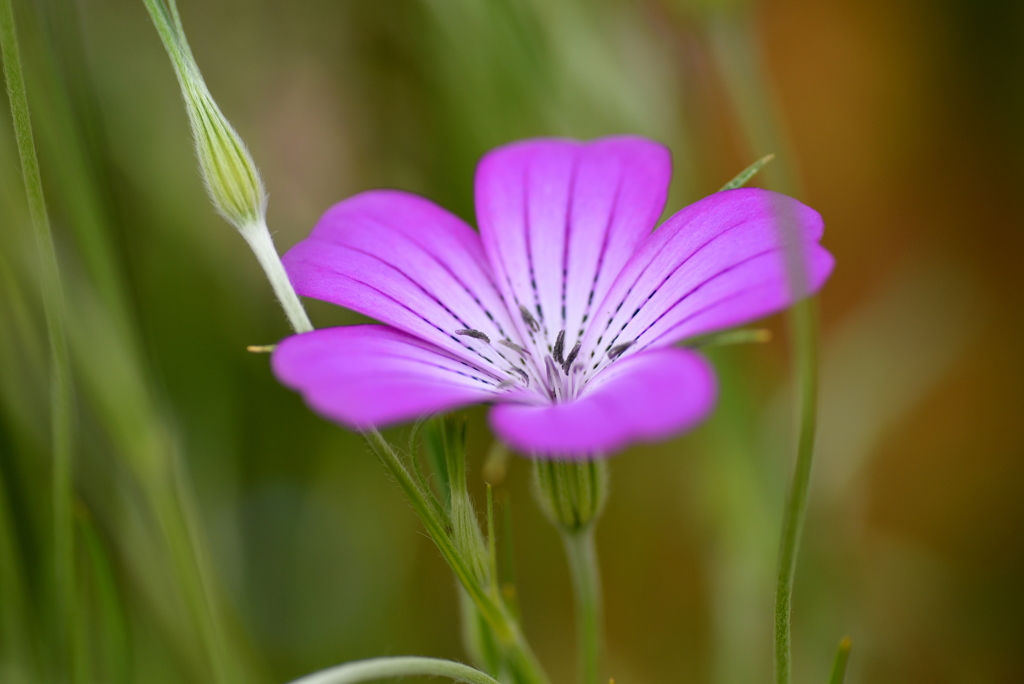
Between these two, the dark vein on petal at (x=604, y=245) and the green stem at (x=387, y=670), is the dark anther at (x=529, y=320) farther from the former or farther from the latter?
the green stem at (x=387, y=670)

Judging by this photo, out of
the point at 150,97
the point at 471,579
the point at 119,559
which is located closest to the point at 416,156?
the point at 150,97

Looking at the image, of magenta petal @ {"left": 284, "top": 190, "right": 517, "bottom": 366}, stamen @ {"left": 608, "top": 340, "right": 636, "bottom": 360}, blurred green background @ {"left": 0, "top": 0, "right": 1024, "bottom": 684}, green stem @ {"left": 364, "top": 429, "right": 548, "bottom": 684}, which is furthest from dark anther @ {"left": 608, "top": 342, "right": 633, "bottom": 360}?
blurred green background @ {"left": 0, "top": 0, "right": 1024, "bottom": 684}

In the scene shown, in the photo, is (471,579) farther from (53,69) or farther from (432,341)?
(53,69)

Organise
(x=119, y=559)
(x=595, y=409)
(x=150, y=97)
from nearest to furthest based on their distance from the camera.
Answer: (x=595, y=409) → (x=119, y=559) → (x=150, y=97)

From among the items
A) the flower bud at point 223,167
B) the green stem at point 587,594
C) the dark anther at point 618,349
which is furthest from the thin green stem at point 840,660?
the flower bud at point 223,167

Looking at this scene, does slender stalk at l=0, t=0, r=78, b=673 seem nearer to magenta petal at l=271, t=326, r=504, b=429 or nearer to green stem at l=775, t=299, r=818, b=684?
magenta petal at l=271, t=326, r=504, b=429
